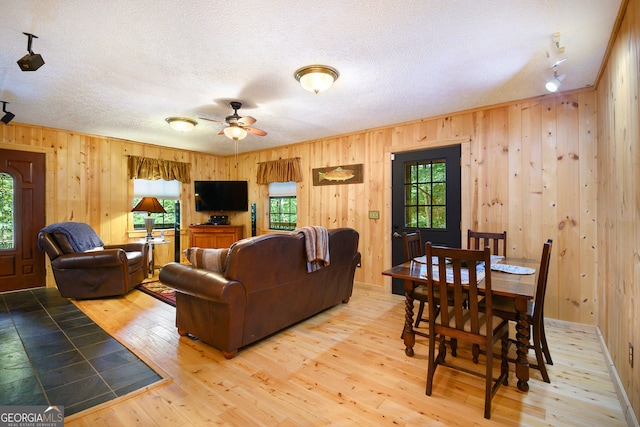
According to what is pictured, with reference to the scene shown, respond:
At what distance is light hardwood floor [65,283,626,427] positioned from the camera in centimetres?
174

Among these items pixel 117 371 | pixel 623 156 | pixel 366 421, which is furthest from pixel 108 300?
pixel 623 156

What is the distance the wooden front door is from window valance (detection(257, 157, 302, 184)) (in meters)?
3.45

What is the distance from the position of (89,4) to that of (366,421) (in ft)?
10.2

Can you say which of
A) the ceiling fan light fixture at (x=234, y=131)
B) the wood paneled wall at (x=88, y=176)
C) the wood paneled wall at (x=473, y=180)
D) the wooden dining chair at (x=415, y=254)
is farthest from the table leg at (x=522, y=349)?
the wood paneled wall at (x=88, y=176)

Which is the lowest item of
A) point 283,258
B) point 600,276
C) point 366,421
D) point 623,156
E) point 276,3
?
point 366,421

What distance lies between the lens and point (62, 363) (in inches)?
91.3

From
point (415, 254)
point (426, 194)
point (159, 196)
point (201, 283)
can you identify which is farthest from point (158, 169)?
point (415, 254)

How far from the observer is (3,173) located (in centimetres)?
423

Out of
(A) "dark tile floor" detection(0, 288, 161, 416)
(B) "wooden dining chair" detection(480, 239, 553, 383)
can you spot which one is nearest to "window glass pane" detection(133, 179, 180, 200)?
(A) "dark tile floor" detection(0, 288, 161, 416)

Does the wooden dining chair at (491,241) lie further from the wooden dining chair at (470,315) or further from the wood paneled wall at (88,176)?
the wood paneled wall at (88,176)

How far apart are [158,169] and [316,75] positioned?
441 centimetres

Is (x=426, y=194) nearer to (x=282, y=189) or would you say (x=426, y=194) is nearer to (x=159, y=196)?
(x=282, y=189)

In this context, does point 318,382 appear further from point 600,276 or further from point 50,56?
point 50,56

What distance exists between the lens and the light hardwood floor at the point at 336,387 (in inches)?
68.5
